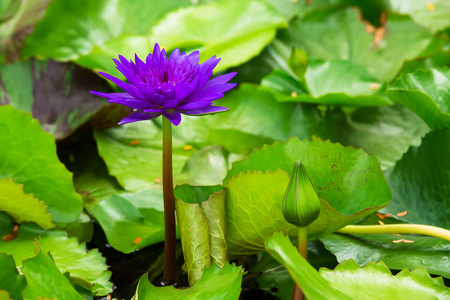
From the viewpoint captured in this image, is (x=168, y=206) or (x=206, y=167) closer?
(x=168, y=206)

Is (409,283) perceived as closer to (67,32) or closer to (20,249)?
(20,249)

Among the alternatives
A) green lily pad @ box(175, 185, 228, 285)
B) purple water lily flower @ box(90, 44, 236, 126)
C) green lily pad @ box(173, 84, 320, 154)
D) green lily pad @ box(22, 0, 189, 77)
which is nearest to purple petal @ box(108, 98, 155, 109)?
purple water lily flower @ box(90, 44, 236, 126)

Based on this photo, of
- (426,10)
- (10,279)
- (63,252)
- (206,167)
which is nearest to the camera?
(10,279)

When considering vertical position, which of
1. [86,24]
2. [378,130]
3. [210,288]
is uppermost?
[86,24]

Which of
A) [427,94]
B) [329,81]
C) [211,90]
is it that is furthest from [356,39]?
[211,90]

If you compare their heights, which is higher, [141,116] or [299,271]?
[141,116]

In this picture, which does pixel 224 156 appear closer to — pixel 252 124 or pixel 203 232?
pixel 252 124

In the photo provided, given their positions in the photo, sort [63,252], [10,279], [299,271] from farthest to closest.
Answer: [63,252]
[10,279]
[299,271]
